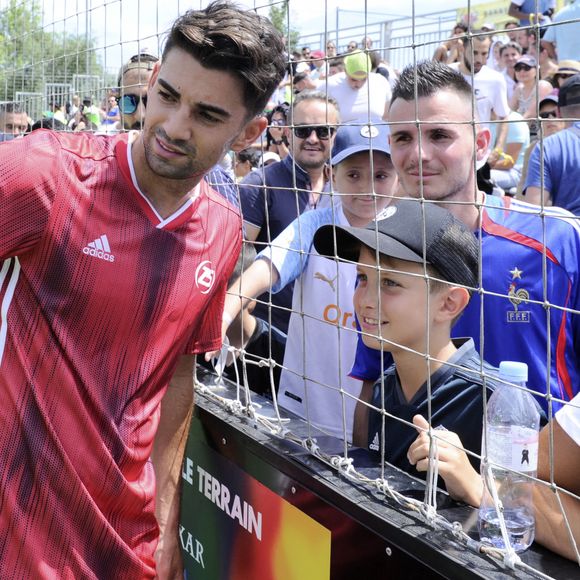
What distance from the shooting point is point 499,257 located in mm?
2320

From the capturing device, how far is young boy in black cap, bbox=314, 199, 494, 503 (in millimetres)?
1935

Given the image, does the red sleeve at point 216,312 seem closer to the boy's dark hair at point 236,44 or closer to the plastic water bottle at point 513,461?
the boy's dark hair at point 236,44

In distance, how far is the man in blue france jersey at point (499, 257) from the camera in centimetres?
225

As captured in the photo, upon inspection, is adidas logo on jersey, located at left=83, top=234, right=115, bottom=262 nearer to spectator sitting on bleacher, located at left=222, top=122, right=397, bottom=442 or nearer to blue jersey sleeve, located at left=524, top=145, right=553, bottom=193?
spectator sitting on bleacher, located at left=222, top=122, right=397, bottom=442

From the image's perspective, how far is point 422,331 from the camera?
2035 millimetres

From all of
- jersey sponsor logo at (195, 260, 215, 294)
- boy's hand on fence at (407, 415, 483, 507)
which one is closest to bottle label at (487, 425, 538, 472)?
boy's hand on fence at (407, 415, 483, 507)

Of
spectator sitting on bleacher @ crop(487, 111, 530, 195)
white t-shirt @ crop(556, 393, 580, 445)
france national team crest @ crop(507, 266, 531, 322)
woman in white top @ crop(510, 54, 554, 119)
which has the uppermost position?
woman in white top @ crop(510, 54, 554, 119)

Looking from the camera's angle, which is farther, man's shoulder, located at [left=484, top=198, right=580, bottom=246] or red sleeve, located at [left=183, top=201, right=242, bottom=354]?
man's shoulder, located at [left=484, top=198, right=580, bottom=246]

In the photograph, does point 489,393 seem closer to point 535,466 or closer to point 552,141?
point 535,466

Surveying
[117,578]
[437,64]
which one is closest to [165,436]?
[117,578]

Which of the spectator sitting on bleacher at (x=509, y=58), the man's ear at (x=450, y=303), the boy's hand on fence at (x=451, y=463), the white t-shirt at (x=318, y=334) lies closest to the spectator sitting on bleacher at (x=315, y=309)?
the white t-shirt at (x=318, y=334)

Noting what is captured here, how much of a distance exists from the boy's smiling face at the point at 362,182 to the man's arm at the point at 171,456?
42.7 inches

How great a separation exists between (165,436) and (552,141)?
9.28ft

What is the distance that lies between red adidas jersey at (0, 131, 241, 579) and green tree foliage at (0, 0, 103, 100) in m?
1.73
